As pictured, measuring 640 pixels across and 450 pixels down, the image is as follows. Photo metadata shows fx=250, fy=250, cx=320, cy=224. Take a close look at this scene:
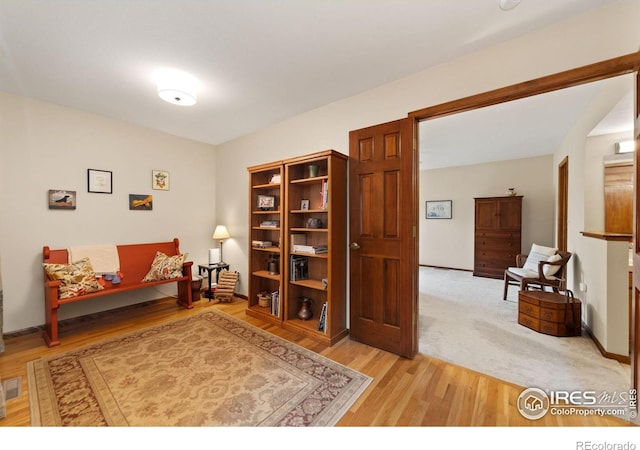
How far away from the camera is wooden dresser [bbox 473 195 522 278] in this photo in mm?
5094

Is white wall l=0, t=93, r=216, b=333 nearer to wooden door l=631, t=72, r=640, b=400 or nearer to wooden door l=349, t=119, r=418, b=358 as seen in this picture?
wooden door l=349, t=119, r=418, b=358

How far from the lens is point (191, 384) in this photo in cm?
184

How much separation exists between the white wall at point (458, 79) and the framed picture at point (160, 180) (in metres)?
1.14

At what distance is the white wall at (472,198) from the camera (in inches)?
201

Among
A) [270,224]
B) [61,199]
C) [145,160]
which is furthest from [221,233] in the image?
[61,199]

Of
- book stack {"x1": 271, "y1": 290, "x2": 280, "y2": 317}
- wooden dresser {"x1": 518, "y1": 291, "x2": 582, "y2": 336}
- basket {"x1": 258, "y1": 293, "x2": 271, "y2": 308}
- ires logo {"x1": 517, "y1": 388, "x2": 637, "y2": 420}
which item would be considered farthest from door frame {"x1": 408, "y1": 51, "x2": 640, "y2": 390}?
basket {"x1": 258, "y1": 293, "x2": 271, "y2": 308}

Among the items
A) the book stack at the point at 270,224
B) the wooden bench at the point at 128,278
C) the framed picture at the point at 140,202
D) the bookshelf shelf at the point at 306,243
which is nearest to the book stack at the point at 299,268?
the bookshelf shelf at the point at 306,243

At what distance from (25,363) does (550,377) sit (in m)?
4.25

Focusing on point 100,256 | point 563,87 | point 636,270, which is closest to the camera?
point 636,270

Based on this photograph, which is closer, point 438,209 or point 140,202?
point 140,202

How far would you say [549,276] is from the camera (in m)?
3.39

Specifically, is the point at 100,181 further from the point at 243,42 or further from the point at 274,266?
the point at 243,42

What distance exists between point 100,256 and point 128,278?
42 cm

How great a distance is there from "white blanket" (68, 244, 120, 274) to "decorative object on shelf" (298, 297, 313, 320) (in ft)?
7.84
